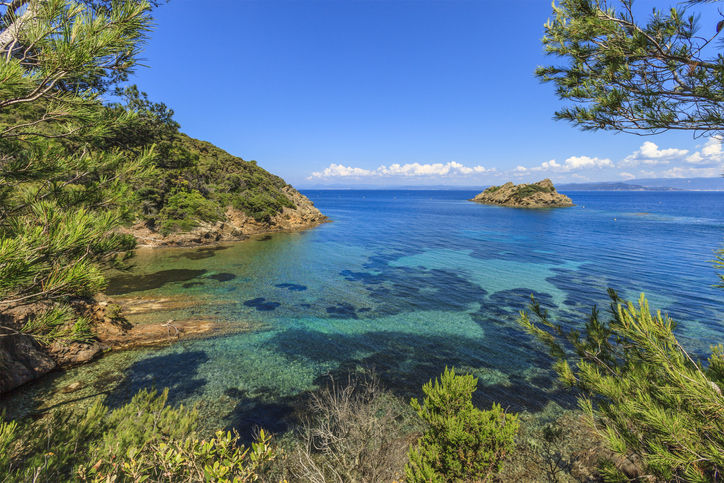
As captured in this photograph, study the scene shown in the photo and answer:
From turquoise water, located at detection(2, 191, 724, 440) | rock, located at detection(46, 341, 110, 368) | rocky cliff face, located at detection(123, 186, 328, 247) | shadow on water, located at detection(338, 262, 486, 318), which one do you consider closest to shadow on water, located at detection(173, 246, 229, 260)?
turquoise water, located at detection(2, 191, 724, 440)

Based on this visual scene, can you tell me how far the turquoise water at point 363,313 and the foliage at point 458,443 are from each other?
14.2 ft

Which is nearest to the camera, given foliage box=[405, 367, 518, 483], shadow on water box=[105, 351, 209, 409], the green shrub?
foliage box=[405, 367, 518, 483]

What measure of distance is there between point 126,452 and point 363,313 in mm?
13035

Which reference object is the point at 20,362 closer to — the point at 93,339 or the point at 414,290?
the point at 93,339

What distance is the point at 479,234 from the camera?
1747 inches

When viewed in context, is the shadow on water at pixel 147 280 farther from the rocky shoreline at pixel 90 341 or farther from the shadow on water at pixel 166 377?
the shadow on water at pixel 166 377

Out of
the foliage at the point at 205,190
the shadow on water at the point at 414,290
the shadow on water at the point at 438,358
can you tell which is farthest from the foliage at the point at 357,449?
the foliage at the point at 205,190

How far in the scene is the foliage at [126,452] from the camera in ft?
11.5

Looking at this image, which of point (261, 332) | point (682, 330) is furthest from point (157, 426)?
point (682, 330)

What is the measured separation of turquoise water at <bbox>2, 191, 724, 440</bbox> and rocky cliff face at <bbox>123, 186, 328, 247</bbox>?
8.50 ft

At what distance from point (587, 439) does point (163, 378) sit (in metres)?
13.7

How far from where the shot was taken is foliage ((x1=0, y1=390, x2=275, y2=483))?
351 cm

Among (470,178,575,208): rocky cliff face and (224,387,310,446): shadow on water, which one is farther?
(470,178,575,208): rocky cliff face

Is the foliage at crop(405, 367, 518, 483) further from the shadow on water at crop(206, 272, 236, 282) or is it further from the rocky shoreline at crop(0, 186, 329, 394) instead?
the shadow on water at crop(206, 272, 236, 282)
